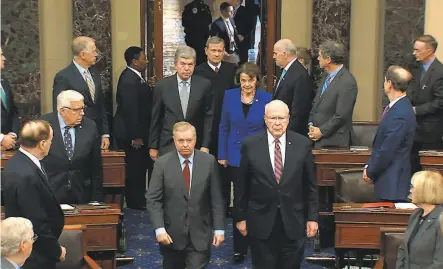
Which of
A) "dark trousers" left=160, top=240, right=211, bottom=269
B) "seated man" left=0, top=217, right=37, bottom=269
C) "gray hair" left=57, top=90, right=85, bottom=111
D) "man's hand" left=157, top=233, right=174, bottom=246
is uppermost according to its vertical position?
"gray hair" left=57, top=90, right=85, bottom=111

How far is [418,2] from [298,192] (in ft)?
14.7

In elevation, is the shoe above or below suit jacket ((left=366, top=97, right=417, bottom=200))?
below

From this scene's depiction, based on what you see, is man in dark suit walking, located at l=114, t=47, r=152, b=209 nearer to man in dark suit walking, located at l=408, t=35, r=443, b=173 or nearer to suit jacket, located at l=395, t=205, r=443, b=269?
man in dark suit walking, located at l=408, t=35, r=443, b=173

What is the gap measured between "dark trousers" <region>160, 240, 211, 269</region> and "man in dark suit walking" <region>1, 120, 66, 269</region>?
0.89 metres

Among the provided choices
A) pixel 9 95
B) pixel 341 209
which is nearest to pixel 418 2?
pixel 341 209

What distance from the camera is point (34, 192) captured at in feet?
15.3

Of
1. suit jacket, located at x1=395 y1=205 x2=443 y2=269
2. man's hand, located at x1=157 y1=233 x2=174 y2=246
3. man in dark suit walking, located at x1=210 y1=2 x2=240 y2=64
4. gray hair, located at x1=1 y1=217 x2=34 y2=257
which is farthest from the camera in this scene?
man in dark suit walking, located at x1=210 y1=2 x2=240 y2=64

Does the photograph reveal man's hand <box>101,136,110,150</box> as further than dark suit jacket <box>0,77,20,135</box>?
Yes

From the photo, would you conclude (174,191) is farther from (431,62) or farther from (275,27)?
(275,27)

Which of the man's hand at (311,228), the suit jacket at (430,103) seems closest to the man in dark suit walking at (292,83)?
the suit jacket at (430,103)

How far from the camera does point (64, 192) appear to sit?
6.02m

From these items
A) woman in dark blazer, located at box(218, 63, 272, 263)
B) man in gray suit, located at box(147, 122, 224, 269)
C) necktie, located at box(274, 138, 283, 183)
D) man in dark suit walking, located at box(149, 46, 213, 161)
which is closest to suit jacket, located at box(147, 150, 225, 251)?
man in gray suit, located at box(147, 122, 224, 269)

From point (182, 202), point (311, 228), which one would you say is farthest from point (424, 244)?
point (182, 202)

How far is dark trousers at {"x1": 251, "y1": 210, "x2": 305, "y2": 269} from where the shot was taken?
17.6 ft
